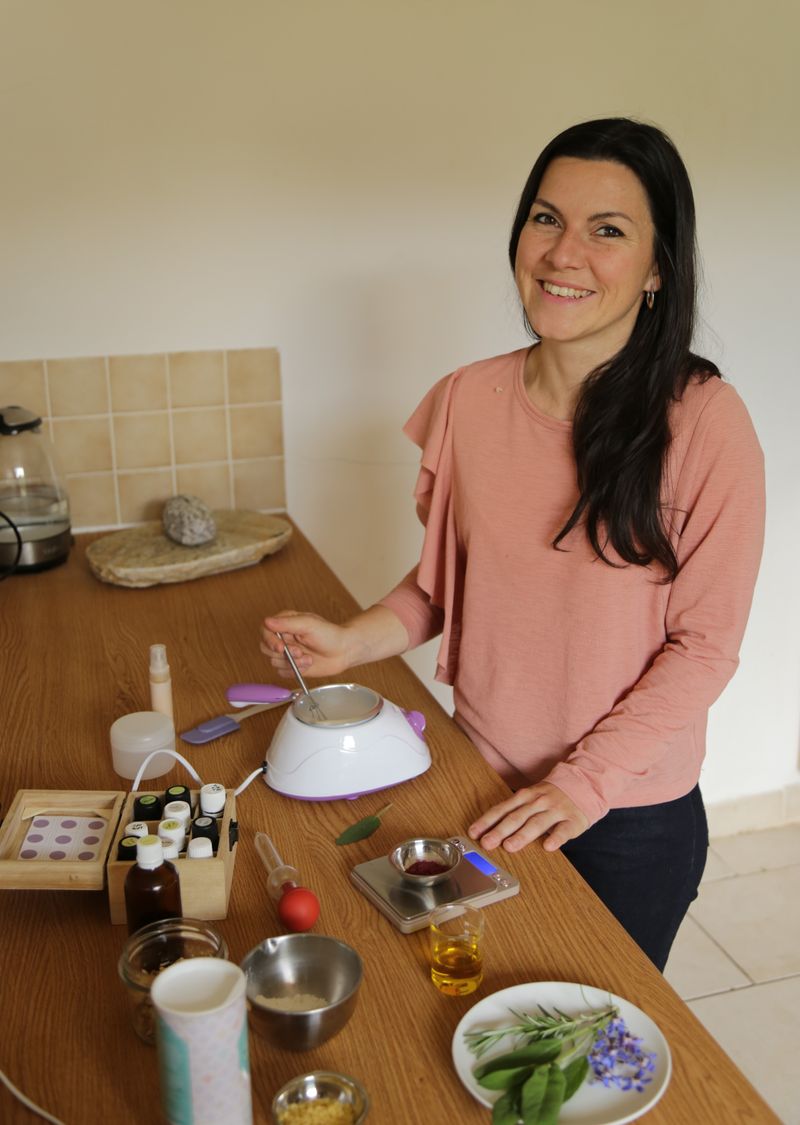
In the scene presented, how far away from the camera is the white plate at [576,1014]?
89 cm

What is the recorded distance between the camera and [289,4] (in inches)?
80.7

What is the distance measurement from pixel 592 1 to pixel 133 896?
1.96 m

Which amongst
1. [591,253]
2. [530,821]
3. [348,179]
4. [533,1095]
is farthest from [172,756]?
[348,179]

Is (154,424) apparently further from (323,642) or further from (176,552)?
(323,642)

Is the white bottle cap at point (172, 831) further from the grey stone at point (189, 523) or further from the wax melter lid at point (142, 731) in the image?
the grey stone at point (189, 523)

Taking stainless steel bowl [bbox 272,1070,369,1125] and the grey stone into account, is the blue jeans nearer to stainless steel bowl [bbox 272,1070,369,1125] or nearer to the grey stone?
stainless steel bowl [bbox 272,1070,369,1125]

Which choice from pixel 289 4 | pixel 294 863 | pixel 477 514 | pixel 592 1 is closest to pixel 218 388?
pixel 289 4

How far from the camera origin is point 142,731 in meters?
1.40

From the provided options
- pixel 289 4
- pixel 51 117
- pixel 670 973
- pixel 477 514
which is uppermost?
pixel 289 4

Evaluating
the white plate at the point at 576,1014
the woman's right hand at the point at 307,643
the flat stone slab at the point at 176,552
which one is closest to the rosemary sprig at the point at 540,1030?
the white plate at the point at 576,1014

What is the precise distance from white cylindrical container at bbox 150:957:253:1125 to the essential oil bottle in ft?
0.76

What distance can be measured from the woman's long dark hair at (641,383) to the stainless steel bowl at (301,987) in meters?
0.63

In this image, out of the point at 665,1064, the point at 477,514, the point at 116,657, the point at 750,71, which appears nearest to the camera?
the point at 665,1064

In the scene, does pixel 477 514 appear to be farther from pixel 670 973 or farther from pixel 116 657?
pixel 670 973
